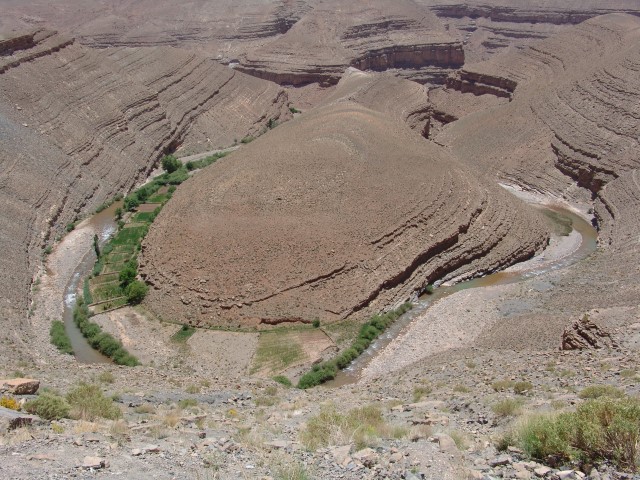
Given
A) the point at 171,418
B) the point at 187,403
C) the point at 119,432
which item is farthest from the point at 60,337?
the point at 119,432

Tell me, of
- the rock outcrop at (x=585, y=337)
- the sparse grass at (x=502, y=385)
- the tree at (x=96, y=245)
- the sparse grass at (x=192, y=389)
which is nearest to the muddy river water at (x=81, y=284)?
the tree at (x=96, y=245)

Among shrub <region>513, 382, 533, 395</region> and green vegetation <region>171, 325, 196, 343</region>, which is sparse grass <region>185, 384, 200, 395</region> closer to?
shrub <region>513, 382, 533, 395</region>

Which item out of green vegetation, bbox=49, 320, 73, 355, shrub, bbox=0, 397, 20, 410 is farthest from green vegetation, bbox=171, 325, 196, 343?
shrub, bbox=0, 397, 20, 410

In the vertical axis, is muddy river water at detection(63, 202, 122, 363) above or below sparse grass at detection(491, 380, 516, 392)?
below

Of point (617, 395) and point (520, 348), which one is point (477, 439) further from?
point (520, 348)

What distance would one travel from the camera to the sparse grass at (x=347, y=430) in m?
14.4

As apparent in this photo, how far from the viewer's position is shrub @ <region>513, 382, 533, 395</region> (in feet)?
62.6

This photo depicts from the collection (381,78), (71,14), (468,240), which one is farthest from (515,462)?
(71,14)

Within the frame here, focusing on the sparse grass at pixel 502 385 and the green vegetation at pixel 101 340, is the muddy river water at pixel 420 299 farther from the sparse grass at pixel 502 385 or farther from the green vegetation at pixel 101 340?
the sparse grass at pixel 502 385

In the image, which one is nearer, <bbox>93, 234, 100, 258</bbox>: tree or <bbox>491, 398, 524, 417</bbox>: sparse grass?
<bbox>491, 398, 524, 417</bbox>: sparse grass

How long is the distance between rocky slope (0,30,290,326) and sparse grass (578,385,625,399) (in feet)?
89.4

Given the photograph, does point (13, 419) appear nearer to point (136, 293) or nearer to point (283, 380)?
point (283, 380)

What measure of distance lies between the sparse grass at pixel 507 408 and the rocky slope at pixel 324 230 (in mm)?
17606

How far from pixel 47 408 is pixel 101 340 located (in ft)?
57.6
